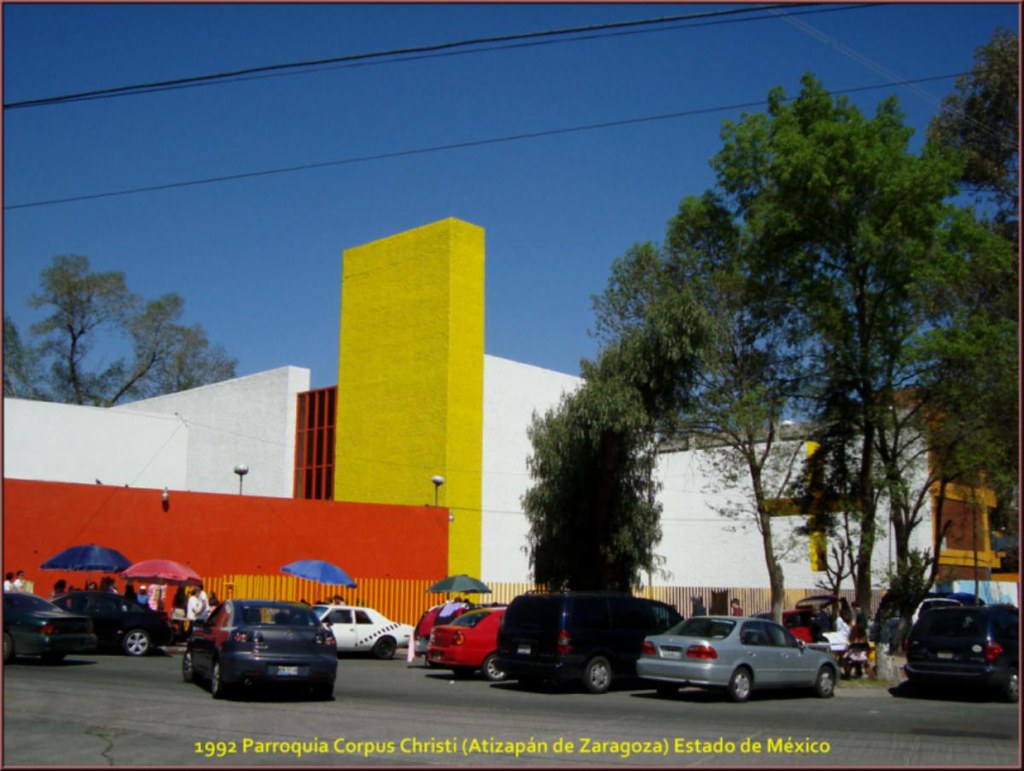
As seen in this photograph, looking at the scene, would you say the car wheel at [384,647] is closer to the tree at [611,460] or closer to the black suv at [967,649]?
the tree at [611,460]

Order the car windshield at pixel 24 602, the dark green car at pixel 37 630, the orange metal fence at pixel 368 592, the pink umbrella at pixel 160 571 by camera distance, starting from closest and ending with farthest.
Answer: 1. the dark green car at pixel 37 630
2. the car windshield at pixel 24 602
3. the pink umbrella at pixel 160 571
4. the orange metal fence at pixel 368 592

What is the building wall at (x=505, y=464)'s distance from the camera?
132ft

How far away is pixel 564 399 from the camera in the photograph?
98.6ft

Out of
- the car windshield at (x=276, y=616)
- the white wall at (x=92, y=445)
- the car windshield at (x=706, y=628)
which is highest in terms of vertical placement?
the white wall at (x=92, y=445)

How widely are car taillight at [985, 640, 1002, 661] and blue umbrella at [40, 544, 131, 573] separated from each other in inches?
779

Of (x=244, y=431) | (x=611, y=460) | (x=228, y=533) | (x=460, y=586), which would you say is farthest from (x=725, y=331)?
(x=244, y=431)

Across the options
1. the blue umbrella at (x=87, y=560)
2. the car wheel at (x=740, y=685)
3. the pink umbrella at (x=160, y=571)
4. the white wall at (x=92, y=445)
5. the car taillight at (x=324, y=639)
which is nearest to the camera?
the car taillight at (x=324, y=639)

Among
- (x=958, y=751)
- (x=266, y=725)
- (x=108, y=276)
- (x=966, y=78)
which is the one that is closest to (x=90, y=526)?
(x=266, y=725)

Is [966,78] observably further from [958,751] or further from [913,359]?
[958,751]

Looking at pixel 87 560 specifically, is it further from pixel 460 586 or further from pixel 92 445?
pixel 92 445

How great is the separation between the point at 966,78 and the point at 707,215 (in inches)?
495

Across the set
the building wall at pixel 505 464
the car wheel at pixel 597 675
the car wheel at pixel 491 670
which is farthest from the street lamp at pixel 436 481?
the car wheel at pixel 597 675

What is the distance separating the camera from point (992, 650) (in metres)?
18.0

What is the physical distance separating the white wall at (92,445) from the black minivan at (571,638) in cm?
2936
